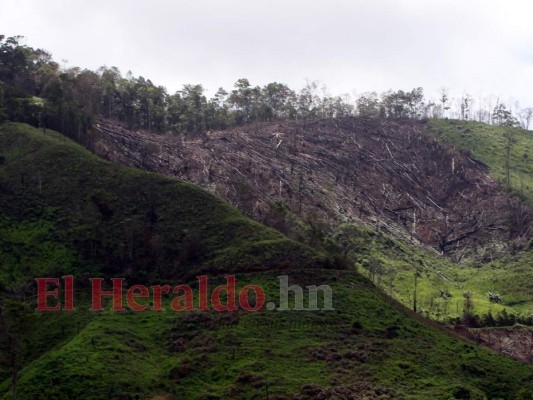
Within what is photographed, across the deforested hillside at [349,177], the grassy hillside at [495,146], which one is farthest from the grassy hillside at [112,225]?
the grassy hillside at [495,146]

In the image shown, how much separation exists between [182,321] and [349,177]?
66369mm

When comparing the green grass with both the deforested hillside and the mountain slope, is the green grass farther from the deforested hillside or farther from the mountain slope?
the deforested hillside

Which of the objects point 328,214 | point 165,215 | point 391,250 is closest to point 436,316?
point 391,250

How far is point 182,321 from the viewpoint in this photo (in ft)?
265

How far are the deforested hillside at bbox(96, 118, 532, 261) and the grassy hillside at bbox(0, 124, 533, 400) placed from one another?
1704 centimetres

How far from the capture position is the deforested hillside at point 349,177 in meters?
125

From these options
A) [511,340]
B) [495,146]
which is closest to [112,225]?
[511,340]

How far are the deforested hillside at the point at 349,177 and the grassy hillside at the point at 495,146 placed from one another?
12.7ft

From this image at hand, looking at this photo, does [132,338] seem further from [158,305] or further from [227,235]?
[227,235]

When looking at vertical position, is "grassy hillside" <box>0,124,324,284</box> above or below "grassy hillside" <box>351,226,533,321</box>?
above

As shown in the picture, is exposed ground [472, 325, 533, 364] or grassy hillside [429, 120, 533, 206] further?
grassy hillside [429, 120, 533, 206]

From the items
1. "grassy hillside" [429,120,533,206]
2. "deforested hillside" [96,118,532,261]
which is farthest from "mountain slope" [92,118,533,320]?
"grassy hillside" [429,120,533,206]

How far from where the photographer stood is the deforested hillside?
125250 mm

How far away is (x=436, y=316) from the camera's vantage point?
334 ft
